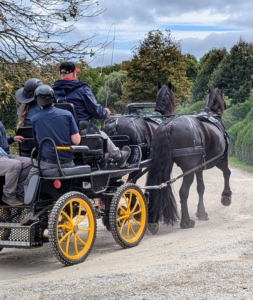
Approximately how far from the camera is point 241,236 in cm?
804

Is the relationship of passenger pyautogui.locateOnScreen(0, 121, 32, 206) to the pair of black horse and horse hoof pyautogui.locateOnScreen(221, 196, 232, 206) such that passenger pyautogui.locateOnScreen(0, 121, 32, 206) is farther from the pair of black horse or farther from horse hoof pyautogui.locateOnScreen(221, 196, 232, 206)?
horse hoof pyautogui.locateOnScreen(221, 196, 232, 206)

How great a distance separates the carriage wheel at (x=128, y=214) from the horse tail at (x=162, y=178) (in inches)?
32.9

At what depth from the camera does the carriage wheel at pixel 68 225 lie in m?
6.83

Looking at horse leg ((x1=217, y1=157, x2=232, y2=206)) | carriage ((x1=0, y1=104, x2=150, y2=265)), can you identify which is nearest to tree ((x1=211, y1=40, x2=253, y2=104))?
horse leg ((x1=217, y1=157, x2=232, y2=206))

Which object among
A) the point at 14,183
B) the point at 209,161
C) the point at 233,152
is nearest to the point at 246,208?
the point at 209,161

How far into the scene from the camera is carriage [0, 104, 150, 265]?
23.0 ft

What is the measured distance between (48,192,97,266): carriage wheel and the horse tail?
2059mm

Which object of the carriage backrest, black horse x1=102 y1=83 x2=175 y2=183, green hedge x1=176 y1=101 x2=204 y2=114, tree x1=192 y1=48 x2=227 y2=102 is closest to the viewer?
the carriage backrest

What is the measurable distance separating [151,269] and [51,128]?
2002 millimetres

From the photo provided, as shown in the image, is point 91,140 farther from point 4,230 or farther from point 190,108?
point 190,108

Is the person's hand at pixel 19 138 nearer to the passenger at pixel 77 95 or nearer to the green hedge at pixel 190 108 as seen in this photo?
the passenger at pixel 77 95

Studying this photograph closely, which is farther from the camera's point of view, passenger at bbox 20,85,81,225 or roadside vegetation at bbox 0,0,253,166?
roadside vegetation at bbox 0,0,253,166

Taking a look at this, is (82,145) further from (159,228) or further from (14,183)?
(159,228)

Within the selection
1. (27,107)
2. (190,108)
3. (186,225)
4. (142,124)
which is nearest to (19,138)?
(27,107)
